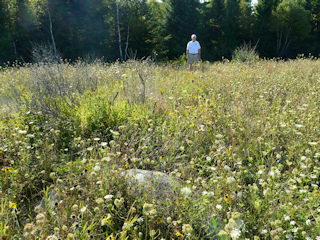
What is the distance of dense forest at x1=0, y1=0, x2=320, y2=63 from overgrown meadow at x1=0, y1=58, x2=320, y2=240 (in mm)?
12787

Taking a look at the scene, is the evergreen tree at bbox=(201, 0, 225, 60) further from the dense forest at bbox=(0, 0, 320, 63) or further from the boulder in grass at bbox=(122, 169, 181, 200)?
the boulder in grass at bbox=(122, 169, 181, 200)

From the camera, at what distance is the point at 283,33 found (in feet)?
101

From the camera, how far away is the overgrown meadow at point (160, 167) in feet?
5.73

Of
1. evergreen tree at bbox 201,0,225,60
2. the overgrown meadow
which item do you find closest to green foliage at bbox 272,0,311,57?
evergreen tree at bbox 201,0,225,60

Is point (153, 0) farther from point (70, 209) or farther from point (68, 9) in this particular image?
point (70, 209)

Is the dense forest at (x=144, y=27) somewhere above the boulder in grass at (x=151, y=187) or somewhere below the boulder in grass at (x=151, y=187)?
above

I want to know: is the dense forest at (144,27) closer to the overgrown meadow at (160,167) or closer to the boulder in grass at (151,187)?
the overgrown meadow at (160,167)

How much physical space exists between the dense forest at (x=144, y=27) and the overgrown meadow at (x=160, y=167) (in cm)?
1279

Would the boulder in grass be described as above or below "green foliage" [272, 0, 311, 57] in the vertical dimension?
below

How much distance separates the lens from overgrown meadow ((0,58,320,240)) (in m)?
1.75

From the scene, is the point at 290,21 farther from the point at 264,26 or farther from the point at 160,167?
the point at 160,167

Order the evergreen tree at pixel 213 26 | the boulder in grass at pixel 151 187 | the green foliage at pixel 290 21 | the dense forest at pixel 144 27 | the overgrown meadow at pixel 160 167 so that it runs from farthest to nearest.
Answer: the green foliage at pixel 290 21, the evergreen tree at pixel 213 26, the dense forest at pixel 144 27, the boulder in grass at pixel 151 187, the overgrown meadow at pixel 160 167

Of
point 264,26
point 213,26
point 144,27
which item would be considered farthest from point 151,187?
point 264,26

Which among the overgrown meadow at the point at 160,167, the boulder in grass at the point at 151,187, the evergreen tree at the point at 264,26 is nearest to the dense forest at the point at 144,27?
the evergreen tree at the point at 264,26
